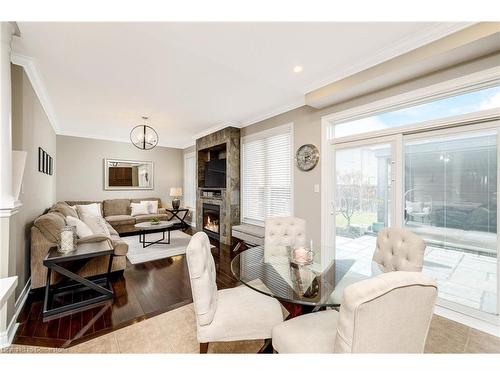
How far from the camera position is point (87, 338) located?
5.71 ft

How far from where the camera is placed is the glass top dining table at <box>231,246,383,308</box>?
4.37 feet

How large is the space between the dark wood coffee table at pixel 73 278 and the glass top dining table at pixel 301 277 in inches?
63.9

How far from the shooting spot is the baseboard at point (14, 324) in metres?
1.67

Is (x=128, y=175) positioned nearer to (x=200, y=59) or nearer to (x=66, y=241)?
(x=66, y=241)

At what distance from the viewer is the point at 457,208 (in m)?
2.12

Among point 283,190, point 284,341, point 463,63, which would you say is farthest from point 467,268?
point 283,190

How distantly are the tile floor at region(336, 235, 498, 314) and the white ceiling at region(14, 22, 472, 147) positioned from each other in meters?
2.05

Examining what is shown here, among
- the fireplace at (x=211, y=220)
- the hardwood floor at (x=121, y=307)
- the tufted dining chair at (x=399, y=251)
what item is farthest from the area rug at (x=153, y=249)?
the tufted dining chair at (x=399, y=251)

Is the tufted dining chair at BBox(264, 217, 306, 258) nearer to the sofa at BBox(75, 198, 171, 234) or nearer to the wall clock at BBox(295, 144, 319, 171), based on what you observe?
the wall clock at BBox(295, 144, 319, 171)

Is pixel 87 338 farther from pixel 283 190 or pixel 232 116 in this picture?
pixel 232 116

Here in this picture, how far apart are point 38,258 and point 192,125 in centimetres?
358

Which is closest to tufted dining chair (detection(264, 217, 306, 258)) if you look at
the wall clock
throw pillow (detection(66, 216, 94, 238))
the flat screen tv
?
the wall clock

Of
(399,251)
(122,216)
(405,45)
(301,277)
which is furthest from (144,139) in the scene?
(399,251)
